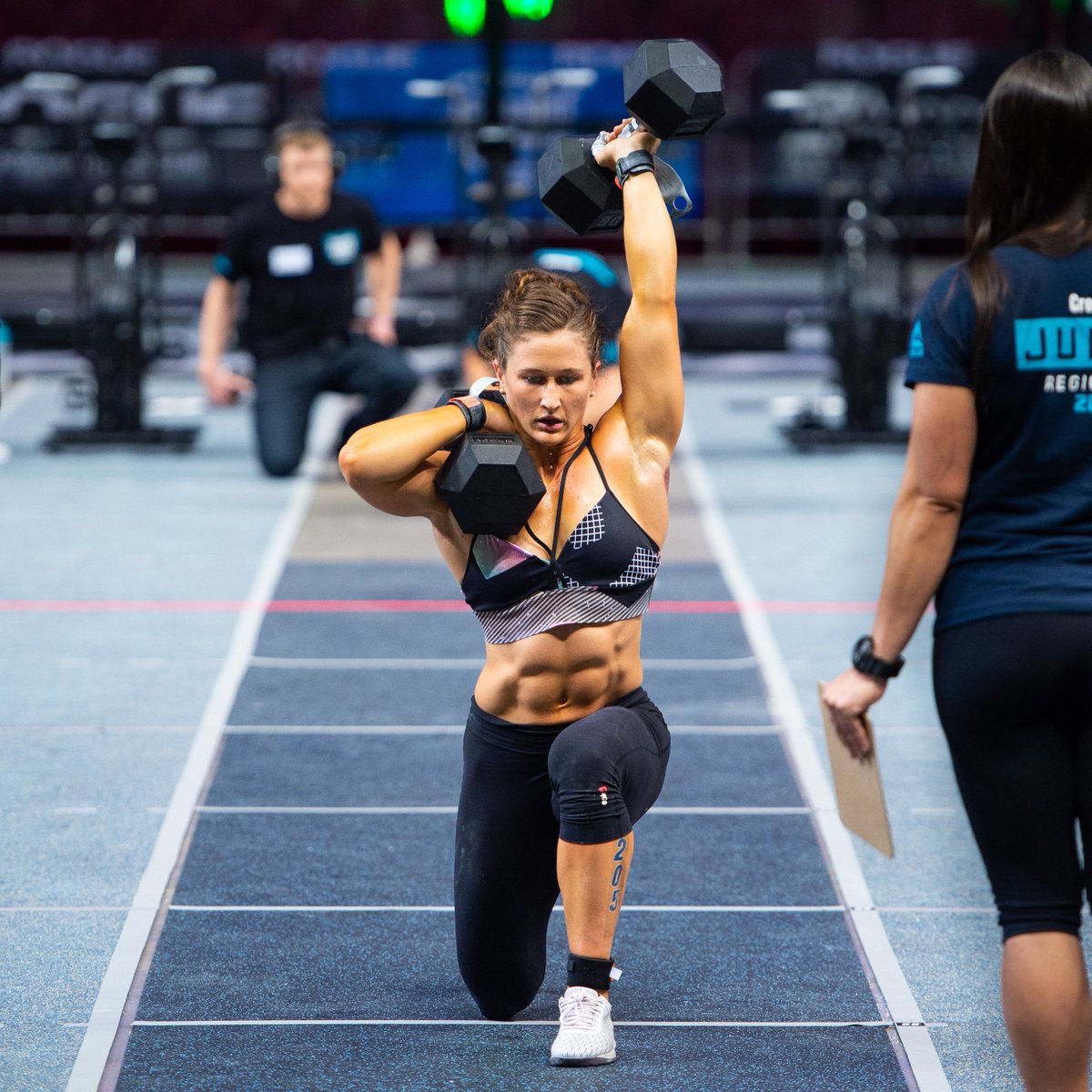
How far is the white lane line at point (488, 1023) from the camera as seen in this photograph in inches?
115

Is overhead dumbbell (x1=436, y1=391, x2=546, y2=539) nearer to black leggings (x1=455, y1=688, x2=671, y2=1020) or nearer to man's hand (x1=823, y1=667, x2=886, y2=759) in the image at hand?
black leggings (x1=455, y1=688, x2=671, y2=1020)

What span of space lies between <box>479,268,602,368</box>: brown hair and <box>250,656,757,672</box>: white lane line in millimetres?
2389

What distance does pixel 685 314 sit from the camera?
39.7 feet

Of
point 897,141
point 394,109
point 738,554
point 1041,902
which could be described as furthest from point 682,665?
point 394,109

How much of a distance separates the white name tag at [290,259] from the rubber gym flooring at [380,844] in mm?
1393

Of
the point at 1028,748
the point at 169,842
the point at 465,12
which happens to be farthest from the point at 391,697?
the point at 465,12

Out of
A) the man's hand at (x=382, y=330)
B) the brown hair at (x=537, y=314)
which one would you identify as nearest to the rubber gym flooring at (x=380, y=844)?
the brown hair at (x=537, y=314)

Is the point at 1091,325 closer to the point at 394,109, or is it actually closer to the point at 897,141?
the point at 897,141

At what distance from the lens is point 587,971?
2777mm

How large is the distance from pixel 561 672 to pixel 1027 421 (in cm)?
94

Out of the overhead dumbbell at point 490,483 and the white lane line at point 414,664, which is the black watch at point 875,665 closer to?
the overhead dumbbell at point 490,483

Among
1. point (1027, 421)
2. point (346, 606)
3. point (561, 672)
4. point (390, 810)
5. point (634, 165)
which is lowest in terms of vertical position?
point (346, 606)

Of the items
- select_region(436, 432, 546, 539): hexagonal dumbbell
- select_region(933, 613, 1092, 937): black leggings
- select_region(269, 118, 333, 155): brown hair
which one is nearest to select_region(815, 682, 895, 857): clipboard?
select_region(933, 613, 1092, 937): black leggings

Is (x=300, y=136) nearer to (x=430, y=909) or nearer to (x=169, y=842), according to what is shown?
(x=169, y=842)
